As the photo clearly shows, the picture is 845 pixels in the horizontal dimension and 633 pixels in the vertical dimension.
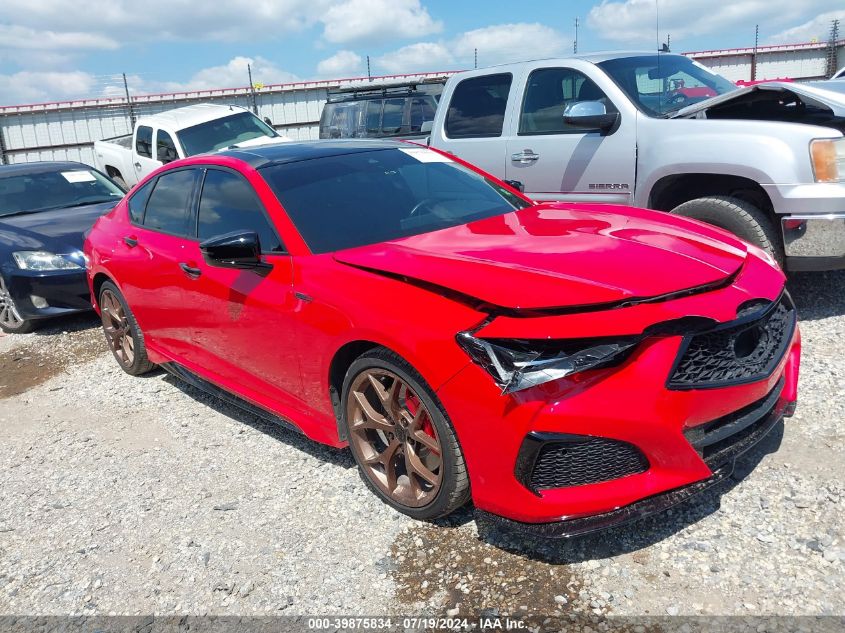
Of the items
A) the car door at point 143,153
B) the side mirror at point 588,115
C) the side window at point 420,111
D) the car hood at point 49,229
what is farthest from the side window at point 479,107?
the car door at point 143,153

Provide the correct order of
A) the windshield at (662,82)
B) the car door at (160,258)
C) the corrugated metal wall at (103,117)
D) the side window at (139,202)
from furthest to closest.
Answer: the corrugated metal wall at (103,117), the windshield at (662,82), the side window at (139,202), the car door at (160,258)

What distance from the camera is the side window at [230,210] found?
134 inches

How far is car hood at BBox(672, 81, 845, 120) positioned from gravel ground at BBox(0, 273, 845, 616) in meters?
1.76

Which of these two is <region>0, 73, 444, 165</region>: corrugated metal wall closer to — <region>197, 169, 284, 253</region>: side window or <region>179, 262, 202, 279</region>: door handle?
<region>197, 169, 284, 253</region>: side window

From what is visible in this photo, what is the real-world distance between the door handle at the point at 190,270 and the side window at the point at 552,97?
315 cm

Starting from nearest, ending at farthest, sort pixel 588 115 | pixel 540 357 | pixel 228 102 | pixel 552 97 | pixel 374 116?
pixel 540 357 < pixel 588 115 < pixel 552 97 < pixel 374 116 < pixel 228 102

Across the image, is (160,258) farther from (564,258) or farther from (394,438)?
(564,258)

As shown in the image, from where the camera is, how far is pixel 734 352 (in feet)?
8.09

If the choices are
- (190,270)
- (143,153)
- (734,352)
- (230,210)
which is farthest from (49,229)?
(734,352)

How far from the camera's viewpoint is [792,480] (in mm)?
2951

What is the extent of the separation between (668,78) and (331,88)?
15.3m

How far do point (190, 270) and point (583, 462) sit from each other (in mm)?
2511

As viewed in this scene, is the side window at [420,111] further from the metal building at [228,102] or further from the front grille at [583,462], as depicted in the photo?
the front grille at [583,462]

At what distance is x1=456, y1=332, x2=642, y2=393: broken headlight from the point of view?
2281 mm
